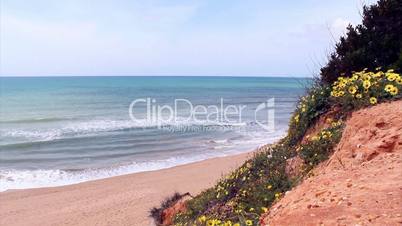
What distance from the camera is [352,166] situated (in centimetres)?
415

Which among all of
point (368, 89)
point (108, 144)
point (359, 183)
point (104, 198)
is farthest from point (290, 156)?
point (108, 144)

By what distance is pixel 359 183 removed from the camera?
11.5 ft

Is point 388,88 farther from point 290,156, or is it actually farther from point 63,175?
point 63,175

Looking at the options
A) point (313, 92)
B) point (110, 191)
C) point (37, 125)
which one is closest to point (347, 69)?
point (313, 92)

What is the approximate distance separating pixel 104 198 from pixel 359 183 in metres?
11.4

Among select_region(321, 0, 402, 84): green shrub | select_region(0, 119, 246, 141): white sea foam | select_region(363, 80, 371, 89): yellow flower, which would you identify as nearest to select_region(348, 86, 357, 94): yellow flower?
select_region(363, 80, 371, 89): yellow flower

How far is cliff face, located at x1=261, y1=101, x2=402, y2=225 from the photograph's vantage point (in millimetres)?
2938

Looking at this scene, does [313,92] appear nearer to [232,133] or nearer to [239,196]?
[239,196]

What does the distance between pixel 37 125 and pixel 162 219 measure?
2674 cm

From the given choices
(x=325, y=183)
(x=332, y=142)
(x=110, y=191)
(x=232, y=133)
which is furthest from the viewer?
(x=232, y=133)

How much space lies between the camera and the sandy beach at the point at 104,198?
39.2 ft

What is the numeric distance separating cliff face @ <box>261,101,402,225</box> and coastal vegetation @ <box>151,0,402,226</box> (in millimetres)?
400

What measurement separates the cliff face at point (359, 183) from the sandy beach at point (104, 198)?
7363 millimetres

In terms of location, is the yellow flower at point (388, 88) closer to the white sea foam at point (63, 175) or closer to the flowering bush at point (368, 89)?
the flowering bush at point (368, 89)
